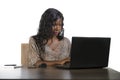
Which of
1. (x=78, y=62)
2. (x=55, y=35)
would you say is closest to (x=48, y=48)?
(x=55, y=35)

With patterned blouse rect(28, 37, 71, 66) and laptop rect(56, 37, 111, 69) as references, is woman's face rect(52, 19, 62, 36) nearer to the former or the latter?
patterned blouse rect(28, 37, 71, 66)

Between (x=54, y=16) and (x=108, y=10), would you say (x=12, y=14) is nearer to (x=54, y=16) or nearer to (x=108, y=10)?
(x=54, y=16)

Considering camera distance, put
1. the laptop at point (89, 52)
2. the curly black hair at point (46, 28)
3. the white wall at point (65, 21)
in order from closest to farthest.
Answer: the laptop at point (89, 52) → the curly black hair at point (46, 28) → the white wall at point (65, 21)

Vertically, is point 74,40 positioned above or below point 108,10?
below

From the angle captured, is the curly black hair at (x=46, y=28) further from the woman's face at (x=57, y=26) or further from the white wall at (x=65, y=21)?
the white wall at (x=65, y=21)

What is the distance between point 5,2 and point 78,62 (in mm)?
1884

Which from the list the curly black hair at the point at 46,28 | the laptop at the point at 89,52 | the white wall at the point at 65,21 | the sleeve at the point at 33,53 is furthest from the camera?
the white wall at the point at 65,21

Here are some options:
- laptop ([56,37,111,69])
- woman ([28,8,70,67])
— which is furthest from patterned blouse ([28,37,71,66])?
laptop ([56,37,111,69])

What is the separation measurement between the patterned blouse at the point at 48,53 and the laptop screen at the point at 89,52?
77 cm

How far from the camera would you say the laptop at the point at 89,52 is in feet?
6.20

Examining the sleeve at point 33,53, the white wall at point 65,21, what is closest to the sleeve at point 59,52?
the sleeve at point 33,53

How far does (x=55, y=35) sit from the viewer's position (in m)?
2.83

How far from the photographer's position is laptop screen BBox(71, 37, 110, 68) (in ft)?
6.20

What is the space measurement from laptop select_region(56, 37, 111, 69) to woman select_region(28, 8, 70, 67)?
24.7 inches
